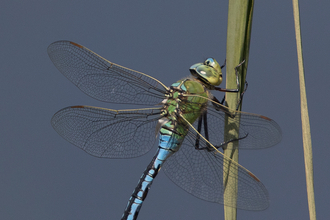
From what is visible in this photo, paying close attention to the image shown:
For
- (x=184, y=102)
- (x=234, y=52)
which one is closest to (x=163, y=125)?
(x=184, y=102)

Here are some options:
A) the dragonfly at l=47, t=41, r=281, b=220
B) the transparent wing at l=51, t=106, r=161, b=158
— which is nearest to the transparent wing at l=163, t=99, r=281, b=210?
the dragonfly at l=47, t=41, r=281, b=220

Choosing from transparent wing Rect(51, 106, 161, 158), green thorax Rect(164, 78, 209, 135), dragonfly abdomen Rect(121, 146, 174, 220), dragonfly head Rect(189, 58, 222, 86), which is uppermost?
dragonfly head Rect(189, 58, 222, 86)

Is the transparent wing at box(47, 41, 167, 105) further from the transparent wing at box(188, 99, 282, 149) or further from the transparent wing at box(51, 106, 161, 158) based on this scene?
the transparent wing at box(188, 99, 282, 149)

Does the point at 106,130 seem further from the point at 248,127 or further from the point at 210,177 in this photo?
the point at 248,127

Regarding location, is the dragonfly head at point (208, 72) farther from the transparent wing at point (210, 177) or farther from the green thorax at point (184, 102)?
the transparent wing at point (210, 177)

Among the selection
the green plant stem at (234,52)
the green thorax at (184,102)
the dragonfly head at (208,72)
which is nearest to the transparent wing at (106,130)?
the green thorax at (184,102)

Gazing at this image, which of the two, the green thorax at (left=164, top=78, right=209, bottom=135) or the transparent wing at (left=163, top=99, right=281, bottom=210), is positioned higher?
the green thorax at (left=164, top=78, right=209, bottom=135)
